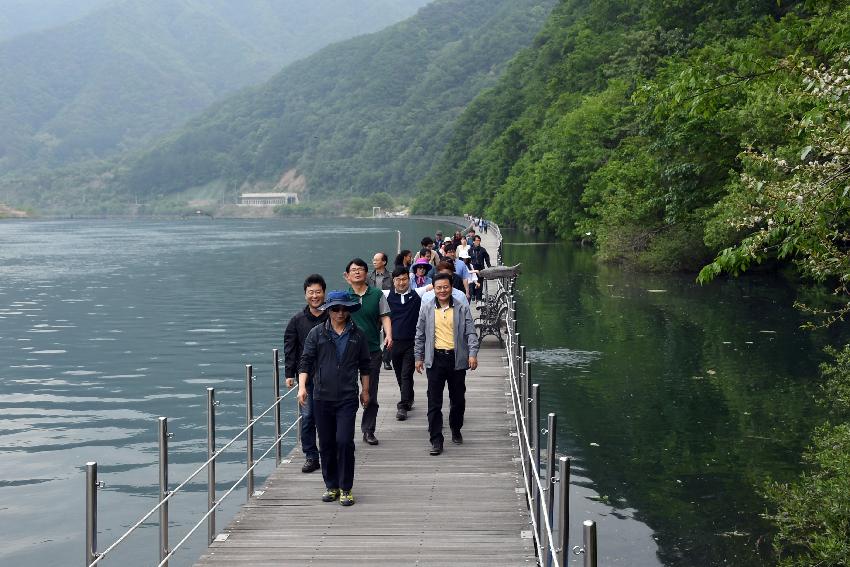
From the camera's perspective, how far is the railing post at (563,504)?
252 inches

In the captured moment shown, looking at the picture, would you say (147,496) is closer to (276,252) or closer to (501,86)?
(276,252)

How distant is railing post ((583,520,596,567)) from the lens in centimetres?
527

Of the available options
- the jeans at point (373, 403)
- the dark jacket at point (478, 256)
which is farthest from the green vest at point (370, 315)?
the dark jacket at point (478, 256)

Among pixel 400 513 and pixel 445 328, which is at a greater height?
pixel 445 328

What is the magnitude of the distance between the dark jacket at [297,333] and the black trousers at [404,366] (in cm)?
232

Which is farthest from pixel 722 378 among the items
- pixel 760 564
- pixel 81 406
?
pixel 81 406

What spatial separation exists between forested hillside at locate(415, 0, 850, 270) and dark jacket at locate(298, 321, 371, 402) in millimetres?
4423

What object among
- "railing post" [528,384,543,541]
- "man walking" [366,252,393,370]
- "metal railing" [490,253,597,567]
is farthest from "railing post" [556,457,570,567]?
"man walking" [366,252,393,370]

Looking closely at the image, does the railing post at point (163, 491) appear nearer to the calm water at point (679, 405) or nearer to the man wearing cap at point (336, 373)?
the man wearing cap at point (336, 373)

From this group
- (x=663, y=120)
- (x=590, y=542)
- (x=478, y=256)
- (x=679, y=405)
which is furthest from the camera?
(x=663, y=120)

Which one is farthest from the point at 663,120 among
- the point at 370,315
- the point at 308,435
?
the point at 308,435

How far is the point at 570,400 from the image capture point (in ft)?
70.1

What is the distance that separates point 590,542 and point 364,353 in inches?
178

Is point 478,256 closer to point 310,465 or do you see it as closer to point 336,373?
point 310,465
